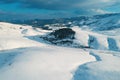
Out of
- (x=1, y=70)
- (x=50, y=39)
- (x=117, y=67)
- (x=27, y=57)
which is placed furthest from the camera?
(x=50, y=39)

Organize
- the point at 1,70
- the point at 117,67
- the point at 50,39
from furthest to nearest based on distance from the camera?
1. the point at 50,39
2. the point at 117,67
3. the point at 1,70

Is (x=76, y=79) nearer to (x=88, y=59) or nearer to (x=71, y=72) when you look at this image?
(x=71, y=72)

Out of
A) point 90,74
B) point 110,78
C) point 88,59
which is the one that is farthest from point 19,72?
point 88,59

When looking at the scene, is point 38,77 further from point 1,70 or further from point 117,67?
point 117,67

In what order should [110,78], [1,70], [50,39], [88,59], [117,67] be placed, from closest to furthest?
[110,78] < [1,70] < [117,67] < [88,59] < [50,39]

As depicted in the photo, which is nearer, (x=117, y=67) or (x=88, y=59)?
(x=117, y=67)

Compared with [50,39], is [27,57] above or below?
above

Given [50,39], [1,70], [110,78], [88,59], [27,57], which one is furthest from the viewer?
[50,39]

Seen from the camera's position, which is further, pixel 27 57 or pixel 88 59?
pixel 88 59

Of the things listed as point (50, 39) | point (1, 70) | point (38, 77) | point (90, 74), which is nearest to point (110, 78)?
point (90, 74)
